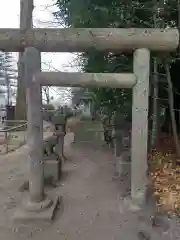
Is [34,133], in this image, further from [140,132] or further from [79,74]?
[140,132]

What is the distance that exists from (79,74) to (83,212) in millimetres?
1899

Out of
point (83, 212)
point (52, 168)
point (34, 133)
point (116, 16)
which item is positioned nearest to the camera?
point (34, 133)

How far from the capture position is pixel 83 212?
152 inches

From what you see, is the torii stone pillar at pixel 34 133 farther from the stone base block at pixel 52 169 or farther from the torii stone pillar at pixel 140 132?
the stone base block at pixel 52 169

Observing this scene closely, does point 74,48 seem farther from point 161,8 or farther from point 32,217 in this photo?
point 161,8

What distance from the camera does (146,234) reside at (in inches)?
128

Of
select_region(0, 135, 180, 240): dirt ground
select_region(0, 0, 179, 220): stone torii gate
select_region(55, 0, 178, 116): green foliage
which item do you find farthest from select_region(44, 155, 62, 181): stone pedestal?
select_region(55, 0, 178, 116): green foliage

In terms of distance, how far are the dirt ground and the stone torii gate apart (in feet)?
0.83

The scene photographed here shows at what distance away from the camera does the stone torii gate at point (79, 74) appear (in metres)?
3.69

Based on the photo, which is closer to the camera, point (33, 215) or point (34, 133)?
point (33, 215)

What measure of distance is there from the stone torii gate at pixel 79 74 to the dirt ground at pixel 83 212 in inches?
10.0

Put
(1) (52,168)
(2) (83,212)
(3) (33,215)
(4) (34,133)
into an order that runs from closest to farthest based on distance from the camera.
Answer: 1. (3) (33,215)
2. (4) (34,133)
3. (2) (83,212)
4. (1) (52,168)

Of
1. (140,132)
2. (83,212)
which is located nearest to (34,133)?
(83,212)

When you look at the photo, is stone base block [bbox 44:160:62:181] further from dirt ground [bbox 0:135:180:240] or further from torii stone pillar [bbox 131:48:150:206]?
torii stone pillar [bbox 131:48:150:206]
